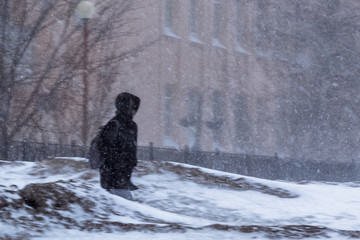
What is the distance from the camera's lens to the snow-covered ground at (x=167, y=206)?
8.60 ft

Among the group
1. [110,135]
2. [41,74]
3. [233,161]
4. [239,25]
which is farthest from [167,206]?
[239,25]

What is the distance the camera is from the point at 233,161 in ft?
71.4

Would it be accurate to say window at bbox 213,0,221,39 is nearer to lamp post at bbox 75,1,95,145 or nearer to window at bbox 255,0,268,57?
window at bbox 255,0,268,57

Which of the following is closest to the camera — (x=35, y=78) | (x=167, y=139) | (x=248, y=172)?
(x=35, y=78)

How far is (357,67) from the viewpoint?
1162 inches

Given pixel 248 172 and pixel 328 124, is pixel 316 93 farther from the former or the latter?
pixel 248 172

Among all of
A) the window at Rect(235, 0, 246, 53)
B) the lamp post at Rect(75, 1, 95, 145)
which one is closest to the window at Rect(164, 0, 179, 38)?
the window at Rect(235, 0, 246, 53)

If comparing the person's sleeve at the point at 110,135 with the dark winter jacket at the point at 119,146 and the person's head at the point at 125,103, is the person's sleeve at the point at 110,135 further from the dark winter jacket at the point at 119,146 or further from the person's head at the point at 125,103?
the person's head at the point at 125,103

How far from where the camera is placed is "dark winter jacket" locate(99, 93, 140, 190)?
20.1 feet

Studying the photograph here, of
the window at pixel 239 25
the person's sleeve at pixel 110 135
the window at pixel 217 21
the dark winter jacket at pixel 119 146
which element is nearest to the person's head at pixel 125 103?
the dark winter jacket at pixel 119 146

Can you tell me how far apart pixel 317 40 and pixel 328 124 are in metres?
3.51

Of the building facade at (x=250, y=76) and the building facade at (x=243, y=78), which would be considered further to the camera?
the building facade at (x=243, y=78)

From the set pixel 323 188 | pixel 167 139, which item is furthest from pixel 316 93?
pixel 323 188

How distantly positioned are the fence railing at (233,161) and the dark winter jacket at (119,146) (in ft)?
29.4
